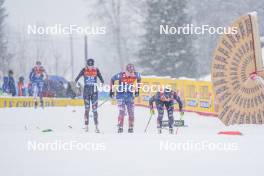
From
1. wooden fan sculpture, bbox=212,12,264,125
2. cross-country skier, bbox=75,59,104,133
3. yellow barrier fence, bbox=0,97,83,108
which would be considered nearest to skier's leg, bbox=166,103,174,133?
cross-country skier, bbox=75,59,104,133

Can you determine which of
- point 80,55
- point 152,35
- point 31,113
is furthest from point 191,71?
point 80,55

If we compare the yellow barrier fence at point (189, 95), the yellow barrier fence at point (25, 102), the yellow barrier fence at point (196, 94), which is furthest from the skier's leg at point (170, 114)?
the yellow barrier fence at point (25, 102)

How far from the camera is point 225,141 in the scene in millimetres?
11516

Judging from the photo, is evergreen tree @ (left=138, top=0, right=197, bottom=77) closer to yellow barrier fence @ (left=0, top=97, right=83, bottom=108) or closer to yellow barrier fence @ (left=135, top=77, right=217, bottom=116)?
yellow barrier fence @ (left=0, top=97, right=83, bottom=108)

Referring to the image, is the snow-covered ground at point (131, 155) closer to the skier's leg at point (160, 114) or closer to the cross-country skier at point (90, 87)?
the skier's leg at point (160, 114)

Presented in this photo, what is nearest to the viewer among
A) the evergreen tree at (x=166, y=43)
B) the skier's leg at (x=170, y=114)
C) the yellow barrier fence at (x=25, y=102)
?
the skier's leg at (x=170, y=114)

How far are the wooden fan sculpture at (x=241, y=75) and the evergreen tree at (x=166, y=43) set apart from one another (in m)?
27.8

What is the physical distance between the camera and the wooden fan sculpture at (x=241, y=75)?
17.5 meters

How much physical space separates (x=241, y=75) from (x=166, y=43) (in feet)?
93.8

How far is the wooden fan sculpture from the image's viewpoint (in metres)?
17.5

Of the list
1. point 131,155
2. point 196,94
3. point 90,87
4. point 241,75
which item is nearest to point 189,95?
point 196,94

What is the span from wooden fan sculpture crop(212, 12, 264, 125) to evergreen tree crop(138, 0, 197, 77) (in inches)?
1096

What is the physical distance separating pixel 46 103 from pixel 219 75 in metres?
12.0

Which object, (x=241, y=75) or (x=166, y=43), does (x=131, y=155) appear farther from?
(x=166, y=43)
